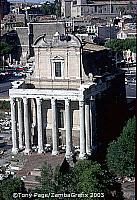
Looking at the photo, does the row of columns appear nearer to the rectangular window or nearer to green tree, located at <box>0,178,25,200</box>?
the rectangular window

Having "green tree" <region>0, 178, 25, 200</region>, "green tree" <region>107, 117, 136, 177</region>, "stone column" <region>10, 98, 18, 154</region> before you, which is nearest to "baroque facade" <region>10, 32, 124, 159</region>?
"stone column" <region>10, 98, 18, 154</region>

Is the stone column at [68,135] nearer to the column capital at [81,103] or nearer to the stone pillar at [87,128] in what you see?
the column capital at [81,103]

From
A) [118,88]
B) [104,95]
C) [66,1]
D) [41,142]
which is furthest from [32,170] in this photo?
[66,1]

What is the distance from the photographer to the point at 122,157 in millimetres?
17484

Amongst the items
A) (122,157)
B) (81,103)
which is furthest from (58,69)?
(122,157)

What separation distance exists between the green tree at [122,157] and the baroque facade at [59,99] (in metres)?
1.96

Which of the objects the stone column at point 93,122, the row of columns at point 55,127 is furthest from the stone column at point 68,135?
the stone column at point 93,122

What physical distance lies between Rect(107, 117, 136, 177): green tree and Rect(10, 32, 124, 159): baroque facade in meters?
1.96

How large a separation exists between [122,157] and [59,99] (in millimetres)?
3702

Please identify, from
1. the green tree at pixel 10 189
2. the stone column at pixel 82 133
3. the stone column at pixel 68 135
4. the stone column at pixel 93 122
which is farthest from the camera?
the stone column at pixel 93 122

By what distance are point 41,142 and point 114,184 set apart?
17.5ft

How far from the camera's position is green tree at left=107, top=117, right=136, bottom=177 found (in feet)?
57.4

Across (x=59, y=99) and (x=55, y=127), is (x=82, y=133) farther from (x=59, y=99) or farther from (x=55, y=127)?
(x=59, y=99)

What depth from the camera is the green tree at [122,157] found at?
1750cm
